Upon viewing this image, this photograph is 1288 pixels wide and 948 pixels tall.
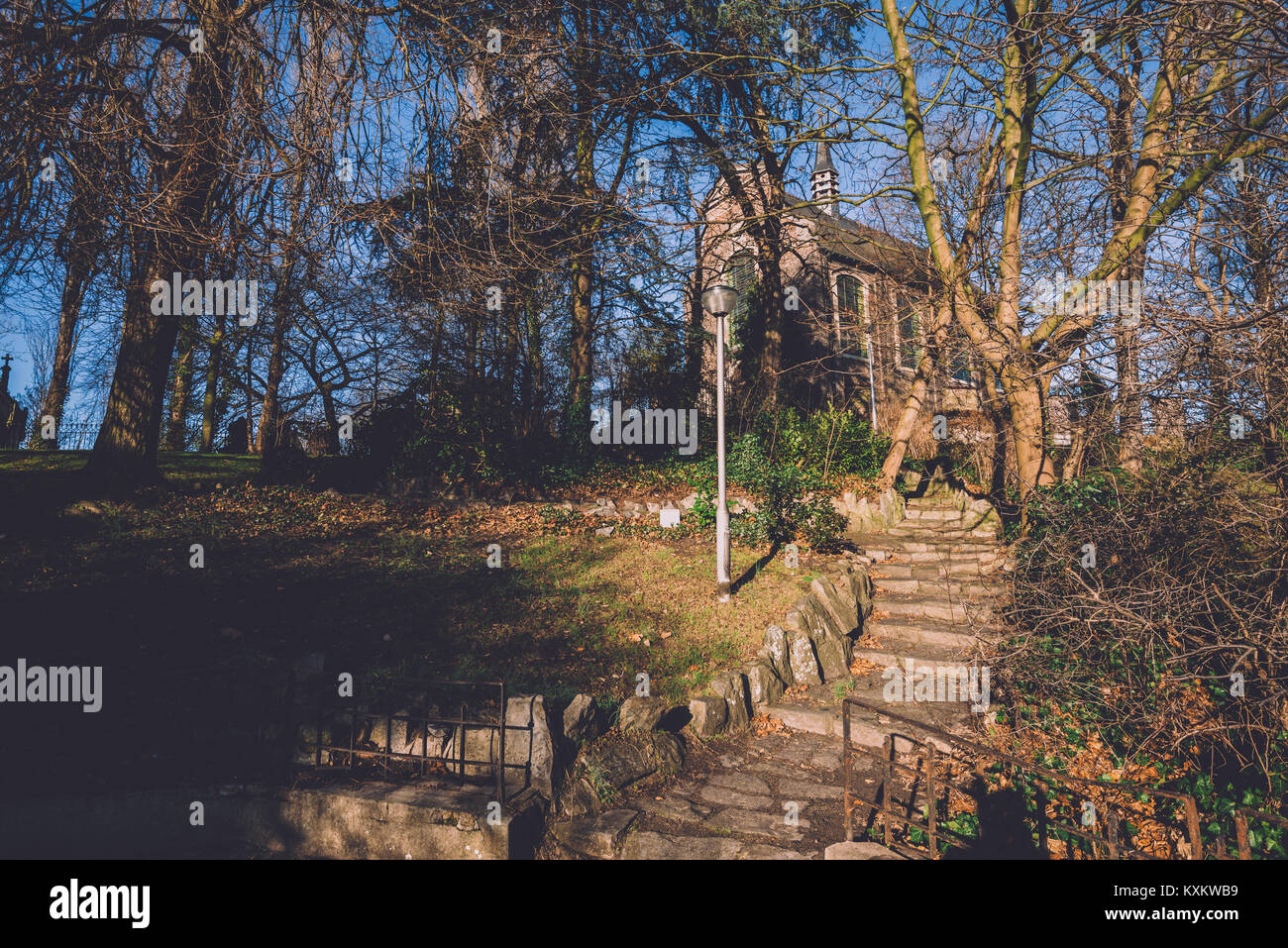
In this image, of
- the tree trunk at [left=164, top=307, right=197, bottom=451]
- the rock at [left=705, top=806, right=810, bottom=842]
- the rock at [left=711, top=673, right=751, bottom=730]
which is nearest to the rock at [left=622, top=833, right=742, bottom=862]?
the rock at [left=705, top=806, right=810, bottom=842]

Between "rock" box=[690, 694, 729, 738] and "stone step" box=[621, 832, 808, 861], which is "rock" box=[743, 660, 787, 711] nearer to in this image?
"rock" box=[690, 694, 729, 738]

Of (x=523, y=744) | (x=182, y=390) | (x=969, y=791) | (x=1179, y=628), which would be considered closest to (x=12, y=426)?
(x=182, y=390)

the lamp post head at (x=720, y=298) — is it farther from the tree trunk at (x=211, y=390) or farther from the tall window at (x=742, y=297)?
the tree trunk at (x=211, y=390)

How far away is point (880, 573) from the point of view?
8.79 m

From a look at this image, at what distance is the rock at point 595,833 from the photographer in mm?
4141

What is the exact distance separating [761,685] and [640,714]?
145 centimetres

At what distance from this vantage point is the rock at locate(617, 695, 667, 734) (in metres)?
5.22

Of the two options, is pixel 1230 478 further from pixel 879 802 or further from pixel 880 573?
pixel 880 573

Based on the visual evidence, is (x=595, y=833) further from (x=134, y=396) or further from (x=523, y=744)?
(x=134, y=396)

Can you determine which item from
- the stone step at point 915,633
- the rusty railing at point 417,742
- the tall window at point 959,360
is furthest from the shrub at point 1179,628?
the rusty railing at point 417,742

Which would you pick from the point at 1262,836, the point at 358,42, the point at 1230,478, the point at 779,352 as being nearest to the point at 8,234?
the point at 358,42

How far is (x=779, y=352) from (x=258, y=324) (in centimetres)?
1089

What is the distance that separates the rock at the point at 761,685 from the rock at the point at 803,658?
377mm

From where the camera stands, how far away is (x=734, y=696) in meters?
5.88
